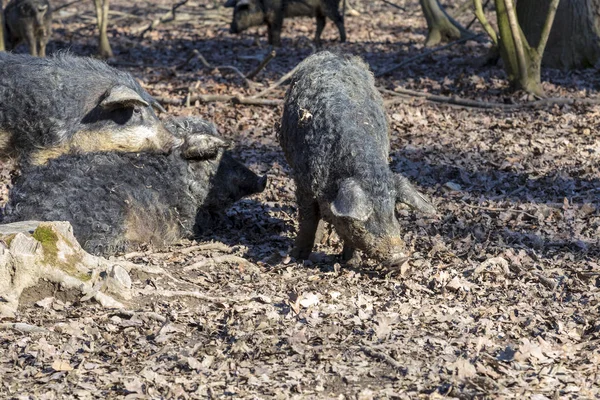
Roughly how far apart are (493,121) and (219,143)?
200 inches

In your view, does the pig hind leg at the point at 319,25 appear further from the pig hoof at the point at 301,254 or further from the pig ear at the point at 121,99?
the pig hoof at the point at 301,254

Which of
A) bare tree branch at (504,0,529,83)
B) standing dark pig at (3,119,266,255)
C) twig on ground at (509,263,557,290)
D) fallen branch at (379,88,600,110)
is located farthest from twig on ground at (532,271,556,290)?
bare tree branch at (504,0,529,83)

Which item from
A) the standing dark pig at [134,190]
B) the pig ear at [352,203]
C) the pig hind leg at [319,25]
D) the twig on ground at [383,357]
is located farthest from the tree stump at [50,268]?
the pig hind leg at [319,25]

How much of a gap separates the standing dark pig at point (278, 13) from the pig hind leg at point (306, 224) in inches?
531

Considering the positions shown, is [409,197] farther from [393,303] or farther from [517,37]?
[517,37]

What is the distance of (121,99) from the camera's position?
801 centimetres

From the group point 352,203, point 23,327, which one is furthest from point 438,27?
point 23,327

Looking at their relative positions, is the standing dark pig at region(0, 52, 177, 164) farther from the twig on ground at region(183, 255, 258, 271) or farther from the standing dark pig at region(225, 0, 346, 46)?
the standing dark pig at region(225, 0, 346, 46)

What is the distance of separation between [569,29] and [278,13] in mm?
8338

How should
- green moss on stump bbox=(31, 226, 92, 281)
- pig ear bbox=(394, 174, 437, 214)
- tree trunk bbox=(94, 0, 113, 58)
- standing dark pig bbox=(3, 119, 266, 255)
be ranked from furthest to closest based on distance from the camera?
tree trunk bbox=(94, 0, 113, 58) → standing dark pig bbox=(3, 119, 266, 255) → pig ear bbox=(394, 174, 437, 214) → green moss on stump bbox=(31, 226, 92, 281)

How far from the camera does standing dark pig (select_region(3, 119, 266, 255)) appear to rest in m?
7.07

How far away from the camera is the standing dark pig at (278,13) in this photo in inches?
802

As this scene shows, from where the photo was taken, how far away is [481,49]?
17734 mm

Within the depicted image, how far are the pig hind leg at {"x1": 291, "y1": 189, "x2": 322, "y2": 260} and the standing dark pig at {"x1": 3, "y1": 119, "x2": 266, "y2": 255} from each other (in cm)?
132
